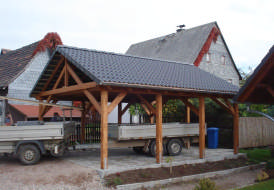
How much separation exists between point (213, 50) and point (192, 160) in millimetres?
20383

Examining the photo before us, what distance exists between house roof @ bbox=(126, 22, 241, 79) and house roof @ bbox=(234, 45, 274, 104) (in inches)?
742

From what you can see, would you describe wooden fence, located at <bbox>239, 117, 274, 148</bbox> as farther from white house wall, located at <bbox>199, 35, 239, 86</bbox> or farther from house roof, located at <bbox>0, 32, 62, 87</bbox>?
house roof, located at <bbox>0, 32, 62, 87</bbox>

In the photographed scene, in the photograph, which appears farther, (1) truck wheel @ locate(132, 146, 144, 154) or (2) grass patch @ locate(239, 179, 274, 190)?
(1) truck wheel @ locate(132, 146, 144, 154)

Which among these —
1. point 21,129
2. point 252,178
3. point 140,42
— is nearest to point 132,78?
point 21,129

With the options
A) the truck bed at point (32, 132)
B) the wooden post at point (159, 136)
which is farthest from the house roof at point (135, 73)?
the truck bed at point (32, 132)

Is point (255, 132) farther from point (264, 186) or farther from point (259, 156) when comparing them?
point (264, 186)

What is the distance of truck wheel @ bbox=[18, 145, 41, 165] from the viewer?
11.2 m

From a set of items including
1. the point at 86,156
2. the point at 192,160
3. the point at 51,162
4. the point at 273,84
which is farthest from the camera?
the point at 86,156

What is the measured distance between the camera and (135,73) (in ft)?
39.6

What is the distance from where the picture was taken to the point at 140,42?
41281mm

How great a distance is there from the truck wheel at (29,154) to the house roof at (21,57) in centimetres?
1163

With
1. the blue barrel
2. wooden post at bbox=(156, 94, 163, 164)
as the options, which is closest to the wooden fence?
the blue barrel

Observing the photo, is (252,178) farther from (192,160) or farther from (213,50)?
(213,50)

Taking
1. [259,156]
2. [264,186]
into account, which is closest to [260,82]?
[264,186]
